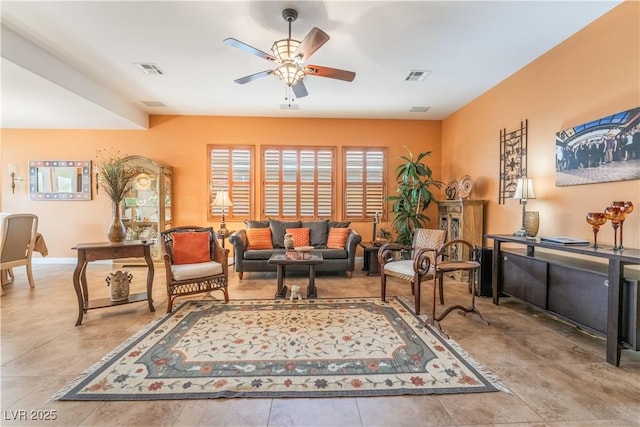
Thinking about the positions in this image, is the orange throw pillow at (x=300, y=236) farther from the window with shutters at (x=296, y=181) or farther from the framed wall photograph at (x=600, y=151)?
the framed wall photograph at (x=600, y=151)

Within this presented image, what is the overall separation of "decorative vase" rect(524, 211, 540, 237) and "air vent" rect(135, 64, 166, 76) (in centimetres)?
493

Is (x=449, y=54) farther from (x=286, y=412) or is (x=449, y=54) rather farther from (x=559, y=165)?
(x=286, y=412)

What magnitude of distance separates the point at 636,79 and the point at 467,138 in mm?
2611

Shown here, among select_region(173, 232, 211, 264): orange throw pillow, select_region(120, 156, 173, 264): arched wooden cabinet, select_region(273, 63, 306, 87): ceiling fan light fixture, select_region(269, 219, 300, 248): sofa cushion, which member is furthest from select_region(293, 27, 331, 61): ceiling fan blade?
select_region(120, 156, 173, 264): arched wooden cabinet

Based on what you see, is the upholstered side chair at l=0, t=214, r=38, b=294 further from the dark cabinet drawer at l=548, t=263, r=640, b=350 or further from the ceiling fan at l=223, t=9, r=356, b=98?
the dark cabinet drawer at l=548, t=263, r=640, b=350

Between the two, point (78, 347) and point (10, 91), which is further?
point (10, 91)

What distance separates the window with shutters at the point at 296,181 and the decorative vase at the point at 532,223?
3391 millimetres

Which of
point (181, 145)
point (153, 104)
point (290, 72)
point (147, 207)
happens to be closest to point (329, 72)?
point (290, 72)

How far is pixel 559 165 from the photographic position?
301cm

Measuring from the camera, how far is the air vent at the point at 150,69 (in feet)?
11.5

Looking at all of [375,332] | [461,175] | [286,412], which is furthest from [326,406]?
[461,175]

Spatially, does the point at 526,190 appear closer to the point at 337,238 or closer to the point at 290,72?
the point at 337,238

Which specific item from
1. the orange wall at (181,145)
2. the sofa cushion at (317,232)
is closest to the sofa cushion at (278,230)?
the sofa cushion at (317,232)

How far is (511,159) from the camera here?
3.80 metres
